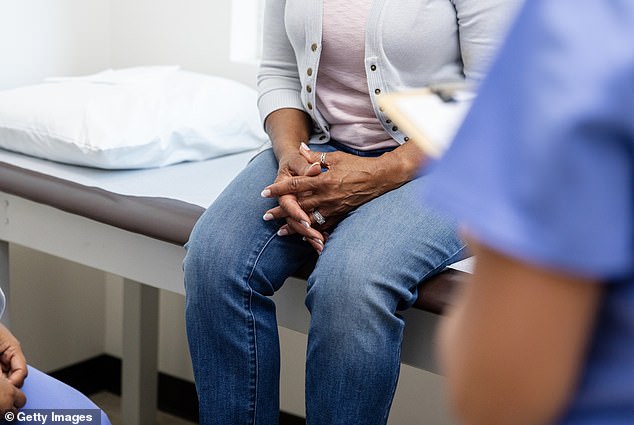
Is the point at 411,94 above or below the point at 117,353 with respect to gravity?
above

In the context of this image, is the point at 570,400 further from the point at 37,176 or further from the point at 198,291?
the point at 37,176

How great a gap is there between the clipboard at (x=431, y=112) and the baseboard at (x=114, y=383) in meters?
1.74

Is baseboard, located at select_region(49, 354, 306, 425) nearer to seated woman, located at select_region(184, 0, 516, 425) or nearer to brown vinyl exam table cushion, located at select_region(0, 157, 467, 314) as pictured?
brown vinyl exam table cushion, located at select_region(0, 157, 467, 314)

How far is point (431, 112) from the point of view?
574 millimetres

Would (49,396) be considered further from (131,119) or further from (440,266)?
(131,119)

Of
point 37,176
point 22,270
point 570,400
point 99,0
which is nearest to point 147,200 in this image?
point 37,176

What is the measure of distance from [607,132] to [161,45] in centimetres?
194

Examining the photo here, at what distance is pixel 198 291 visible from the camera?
1.26 metres

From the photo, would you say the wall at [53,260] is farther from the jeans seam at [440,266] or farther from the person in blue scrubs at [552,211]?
the person in blue scrubs at [552,211]

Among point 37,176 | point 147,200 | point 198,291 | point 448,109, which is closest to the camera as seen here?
point 448,109

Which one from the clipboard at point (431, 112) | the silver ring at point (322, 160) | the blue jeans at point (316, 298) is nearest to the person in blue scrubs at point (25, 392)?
the blue jeans at point (316, 298)

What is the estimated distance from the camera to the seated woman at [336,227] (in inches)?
45.6

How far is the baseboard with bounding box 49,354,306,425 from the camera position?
2.26 metres

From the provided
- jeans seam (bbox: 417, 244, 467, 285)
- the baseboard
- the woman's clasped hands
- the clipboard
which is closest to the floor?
the baseboard
